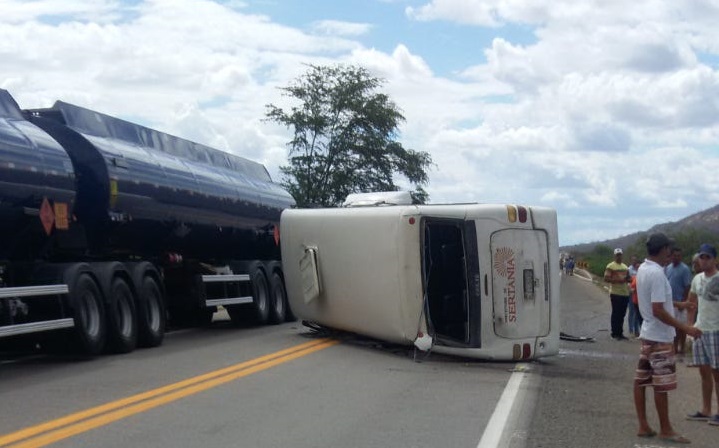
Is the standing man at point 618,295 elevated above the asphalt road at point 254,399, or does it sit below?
above

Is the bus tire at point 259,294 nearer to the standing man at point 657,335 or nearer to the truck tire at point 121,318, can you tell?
the truck tire at point 121,318

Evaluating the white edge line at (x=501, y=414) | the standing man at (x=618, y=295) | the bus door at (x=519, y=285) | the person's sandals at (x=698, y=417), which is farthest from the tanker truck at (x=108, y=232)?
the person's sandals at (x=698, y=417)

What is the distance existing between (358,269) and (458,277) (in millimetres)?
1515

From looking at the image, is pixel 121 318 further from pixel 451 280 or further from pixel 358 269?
pixel 451 280

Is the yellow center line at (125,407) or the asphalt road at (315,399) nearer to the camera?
the yellow center line at (125,407)

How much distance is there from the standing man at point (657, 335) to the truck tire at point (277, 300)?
47.2 feet

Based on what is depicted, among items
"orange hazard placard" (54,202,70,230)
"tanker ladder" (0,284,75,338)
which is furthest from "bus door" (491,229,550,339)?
"orange hazard placard" (54,202,70,230)

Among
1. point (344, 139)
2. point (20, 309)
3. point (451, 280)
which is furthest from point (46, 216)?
point (344, 139)

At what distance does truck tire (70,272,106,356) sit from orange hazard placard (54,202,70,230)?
71 centimetres

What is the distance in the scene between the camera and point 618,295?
2070 centimetres

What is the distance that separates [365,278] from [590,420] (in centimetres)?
595

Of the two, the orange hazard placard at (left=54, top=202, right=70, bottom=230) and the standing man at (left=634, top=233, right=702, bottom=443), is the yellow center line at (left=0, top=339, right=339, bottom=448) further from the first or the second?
the standing man at (left=634, top=233, right=702, bottom=443)

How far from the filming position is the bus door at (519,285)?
14695 mm

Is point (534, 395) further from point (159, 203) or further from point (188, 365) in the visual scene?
point (159, 203)
